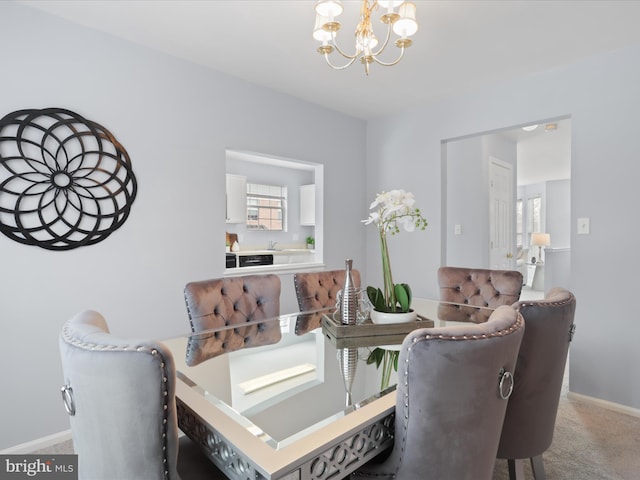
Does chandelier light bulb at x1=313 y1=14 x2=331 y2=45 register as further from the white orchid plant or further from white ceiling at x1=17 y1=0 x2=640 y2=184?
the white orchid plant

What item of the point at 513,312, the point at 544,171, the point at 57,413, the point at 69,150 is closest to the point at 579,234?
the point at 513,312

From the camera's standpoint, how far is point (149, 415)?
82 centimetres

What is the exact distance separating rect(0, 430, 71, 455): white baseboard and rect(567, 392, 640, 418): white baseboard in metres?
3.50

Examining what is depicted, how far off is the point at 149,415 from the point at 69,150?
2056 millimetres

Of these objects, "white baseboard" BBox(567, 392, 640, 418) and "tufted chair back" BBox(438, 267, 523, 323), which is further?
"white baseboard" BBox(567, 392, 640, 418)

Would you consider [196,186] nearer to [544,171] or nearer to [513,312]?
[513,312]

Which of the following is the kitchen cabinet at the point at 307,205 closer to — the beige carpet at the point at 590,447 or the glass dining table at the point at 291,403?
A: the beige carpet at the point at 590,447

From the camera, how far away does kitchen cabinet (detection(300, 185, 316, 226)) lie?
7066 millimetres

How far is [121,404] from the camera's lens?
811mm

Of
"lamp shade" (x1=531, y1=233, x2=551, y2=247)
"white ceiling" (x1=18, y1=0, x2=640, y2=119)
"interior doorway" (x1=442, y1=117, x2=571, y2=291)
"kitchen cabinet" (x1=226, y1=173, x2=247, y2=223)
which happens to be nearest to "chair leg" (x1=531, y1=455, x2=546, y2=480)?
"interior doorway" (x1=442, y1=117, x2=571, y2=291)

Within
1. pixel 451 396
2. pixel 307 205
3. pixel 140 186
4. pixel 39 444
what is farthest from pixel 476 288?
pixel 307 205

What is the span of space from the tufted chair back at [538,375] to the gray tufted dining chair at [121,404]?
1.12 metres

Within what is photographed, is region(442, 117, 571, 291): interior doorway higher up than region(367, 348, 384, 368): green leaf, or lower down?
higher up

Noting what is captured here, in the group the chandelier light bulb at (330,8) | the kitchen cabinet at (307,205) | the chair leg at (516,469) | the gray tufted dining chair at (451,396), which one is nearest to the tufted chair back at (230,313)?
the gray tufted dining chair at (451,396)
